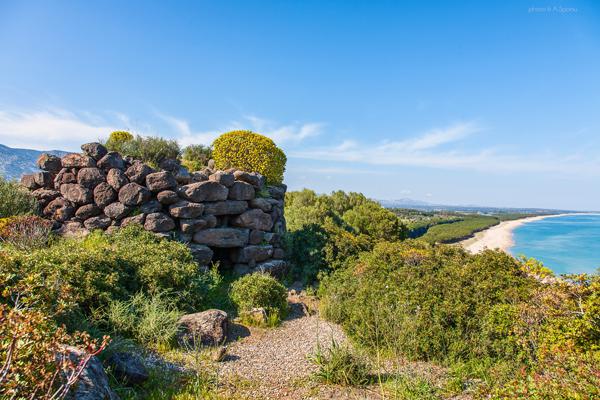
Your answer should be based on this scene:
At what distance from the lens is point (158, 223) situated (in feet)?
29.7

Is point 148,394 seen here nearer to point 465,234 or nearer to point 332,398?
point 332,398

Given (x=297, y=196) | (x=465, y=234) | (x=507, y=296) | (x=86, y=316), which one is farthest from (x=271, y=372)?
(x=465, y=234)

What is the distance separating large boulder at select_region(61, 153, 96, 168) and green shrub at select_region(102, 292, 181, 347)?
491 centimetres

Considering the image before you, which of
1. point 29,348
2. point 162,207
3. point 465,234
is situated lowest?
point 465,234

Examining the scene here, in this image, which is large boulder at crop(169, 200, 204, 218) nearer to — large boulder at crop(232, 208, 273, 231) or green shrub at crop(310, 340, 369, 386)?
large boulder at crop(232, 208, 273, 231)

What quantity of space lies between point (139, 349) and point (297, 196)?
15.8 m

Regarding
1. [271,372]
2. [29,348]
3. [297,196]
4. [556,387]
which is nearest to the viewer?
[29,348]

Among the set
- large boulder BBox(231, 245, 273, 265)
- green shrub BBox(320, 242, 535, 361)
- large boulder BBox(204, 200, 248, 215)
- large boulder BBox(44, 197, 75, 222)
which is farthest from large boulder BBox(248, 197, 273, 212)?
large boulder BBox(44, 197, 75, 222)

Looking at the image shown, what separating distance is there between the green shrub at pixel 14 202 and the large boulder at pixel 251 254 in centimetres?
542

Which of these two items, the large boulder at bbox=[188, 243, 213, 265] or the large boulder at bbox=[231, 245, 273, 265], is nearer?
the large boulder at bbox=[188, 243, 213, 265]

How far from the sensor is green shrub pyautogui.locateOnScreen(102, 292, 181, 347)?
555 centimetres

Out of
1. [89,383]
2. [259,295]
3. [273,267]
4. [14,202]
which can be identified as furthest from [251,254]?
[89,383]

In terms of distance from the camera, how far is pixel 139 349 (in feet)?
17.2

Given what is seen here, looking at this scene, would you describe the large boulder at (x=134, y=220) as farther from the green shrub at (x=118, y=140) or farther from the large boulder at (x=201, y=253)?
the green shrub at (x=118, y=140)
